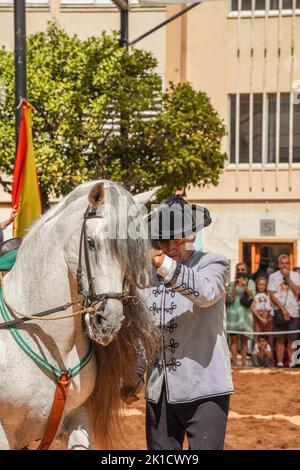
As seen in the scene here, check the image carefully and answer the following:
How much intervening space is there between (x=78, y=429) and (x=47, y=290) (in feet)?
2.48

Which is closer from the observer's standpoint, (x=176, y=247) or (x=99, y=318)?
(x=99, y=318)

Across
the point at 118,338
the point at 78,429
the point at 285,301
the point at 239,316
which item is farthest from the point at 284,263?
the point at 78,429

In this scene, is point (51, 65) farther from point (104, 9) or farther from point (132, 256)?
point (132, 256)

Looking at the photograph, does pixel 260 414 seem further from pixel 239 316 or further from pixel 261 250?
pixel 261 250

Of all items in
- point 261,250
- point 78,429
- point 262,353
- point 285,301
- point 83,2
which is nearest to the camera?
point 78,429

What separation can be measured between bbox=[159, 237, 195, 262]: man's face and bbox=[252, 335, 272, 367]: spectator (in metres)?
8.78

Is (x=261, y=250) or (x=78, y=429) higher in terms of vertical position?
(x=78, y=429)

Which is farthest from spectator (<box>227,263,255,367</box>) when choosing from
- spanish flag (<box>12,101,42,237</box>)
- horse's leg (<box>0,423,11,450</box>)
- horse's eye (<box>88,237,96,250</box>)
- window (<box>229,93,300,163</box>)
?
horse's eye (<box>88,237,96,250</box>)

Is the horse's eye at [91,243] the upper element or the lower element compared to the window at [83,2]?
lower

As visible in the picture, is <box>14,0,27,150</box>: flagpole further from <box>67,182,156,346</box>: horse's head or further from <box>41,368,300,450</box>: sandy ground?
<box>67,182,156,346</box>: horse's head

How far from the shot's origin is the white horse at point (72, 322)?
13.3 feet

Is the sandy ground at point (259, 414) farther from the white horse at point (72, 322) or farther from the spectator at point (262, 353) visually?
the white horse at point (72, 322)

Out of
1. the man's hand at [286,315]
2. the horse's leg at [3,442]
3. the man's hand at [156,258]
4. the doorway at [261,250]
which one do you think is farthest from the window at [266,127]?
the horse's leg at [3,442]

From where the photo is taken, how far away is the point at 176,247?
4.57 metres
